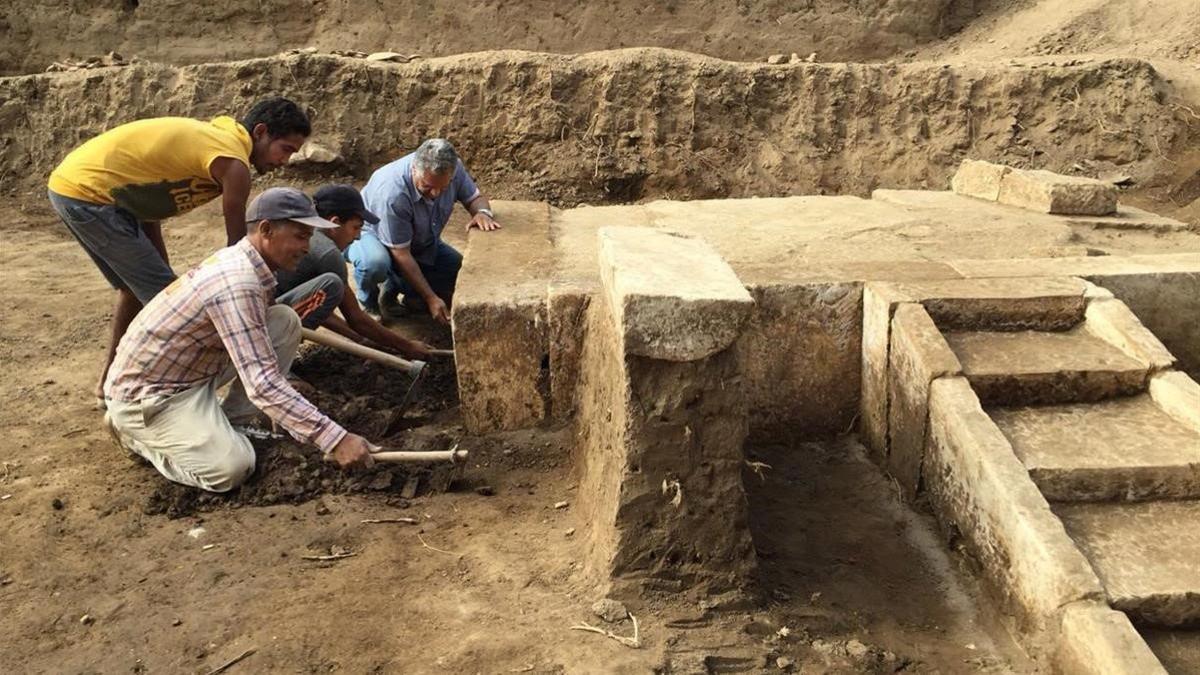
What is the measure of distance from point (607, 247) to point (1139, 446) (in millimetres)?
1883

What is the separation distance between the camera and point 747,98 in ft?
29.7

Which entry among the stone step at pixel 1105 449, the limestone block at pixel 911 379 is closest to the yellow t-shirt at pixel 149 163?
the limestone block at pixel 911 379

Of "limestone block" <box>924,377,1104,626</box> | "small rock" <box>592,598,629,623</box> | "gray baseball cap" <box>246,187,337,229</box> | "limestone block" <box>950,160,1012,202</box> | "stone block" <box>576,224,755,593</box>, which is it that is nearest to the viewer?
"limestone block" <box>924,377,1104,626</box>

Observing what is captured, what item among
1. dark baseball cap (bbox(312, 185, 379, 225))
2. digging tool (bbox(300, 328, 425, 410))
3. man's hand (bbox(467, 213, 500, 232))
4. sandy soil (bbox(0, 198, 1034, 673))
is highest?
dark baseball cap (bbox(312, 185, 379, 225))

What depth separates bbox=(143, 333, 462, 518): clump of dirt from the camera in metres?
3.61

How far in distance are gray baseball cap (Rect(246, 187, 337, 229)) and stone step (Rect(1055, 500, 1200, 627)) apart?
269cm

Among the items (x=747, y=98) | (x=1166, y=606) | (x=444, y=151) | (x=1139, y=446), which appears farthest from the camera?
(x=747, y=98)

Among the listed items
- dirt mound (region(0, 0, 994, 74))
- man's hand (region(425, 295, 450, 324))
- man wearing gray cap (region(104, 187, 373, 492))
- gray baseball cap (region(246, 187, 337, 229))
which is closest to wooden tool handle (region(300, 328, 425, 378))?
man's hand (region(425, 295, 450, 324))

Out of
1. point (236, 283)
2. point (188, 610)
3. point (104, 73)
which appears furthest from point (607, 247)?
point (104, 73)

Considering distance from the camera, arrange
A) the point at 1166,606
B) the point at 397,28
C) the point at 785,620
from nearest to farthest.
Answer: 1. the point at 1166,606
2. the point at 785,620
3. the point at 397,28

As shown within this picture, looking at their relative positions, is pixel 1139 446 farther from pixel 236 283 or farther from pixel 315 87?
pixel 315 87

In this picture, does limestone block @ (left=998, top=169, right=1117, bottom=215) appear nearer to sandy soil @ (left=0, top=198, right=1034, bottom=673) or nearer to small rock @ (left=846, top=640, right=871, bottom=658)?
sandy soil @ (left=0, top=198, right=1034, bottom=673)

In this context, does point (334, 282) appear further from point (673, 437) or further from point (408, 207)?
point (673, 437)

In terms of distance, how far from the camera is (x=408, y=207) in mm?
5023
